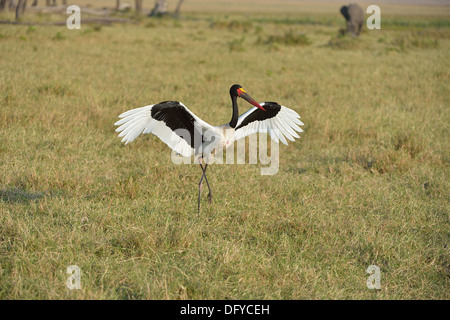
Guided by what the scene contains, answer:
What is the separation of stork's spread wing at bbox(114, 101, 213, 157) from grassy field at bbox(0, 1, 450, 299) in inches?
24.9

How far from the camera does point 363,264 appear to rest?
3797 mm

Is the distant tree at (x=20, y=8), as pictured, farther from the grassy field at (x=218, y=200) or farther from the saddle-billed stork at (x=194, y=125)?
the saddle-billed stork at (x=194, y=125)

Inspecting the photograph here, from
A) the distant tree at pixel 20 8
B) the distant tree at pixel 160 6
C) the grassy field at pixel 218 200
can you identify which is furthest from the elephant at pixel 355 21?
the distant tree at pixel 160 6

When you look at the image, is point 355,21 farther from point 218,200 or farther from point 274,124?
point 218,200

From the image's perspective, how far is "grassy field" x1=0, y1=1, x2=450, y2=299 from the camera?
11.0ft

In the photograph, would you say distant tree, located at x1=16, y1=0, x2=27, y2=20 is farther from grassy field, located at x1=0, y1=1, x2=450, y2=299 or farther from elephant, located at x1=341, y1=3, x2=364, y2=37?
elephant, located at x1=341, y1=3, x2=364, y2=37

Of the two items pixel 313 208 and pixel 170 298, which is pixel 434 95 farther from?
pixel 170 298

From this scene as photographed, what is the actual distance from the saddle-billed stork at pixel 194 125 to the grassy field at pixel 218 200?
2.00 ft

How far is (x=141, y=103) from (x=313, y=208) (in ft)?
15.7

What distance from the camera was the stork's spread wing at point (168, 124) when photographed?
4.21 metres

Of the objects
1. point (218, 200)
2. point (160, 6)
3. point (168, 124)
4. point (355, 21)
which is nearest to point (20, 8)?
point (355, 21)

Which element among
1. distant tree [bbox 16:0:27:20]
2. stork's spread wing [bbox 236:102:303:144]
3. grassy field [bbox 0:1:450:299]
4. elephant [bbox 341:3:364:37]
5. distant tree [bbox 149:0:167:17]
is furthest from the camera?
distant tree [bbox 149:0:167:17]

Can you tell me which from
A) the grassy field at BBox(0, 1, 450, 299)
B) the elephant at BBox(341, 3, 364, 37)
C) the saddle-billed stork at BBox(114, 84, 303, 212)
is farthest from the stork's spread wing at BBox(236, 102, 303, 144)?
the elephant at BBox(341, 3, 364, 37)
